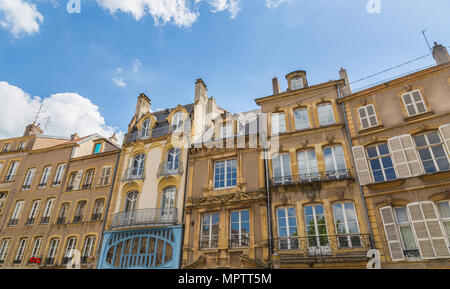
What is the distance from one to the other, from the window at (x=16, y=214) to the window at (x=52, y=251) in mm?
4480

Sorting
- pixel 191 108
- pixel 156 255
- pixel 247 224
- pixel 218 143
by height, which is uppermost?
pixel 191 108

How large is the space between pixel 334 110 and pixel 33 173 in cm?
2353

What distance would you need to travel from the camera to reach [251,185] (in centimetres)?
1587

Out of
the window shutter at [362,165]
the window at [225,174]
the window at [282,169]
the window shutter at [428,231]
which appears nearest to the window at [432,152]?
the window shutter at [428,231]

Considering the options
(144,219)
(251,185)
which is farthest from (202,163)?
(144,219)

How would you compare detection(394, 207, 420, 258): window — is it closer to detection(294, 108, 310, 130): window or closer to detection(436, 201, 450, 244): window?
detection(436, 201, 450, 244): window

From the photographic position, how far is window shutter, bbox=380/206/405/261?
1158 centimetres

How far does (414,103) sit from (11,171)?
29810mm

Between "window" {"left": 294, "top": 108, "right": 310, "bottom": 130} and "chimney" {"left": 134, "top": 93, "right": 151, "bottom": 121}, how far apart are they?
13.3 metres

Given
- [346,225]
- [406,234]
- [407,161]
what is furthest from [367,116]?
[406,234]

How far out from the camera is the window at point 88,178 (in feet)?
69.6

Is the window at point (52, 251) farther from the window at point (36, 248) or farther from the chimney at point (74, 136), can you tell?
the chimney at point (74, 136)
